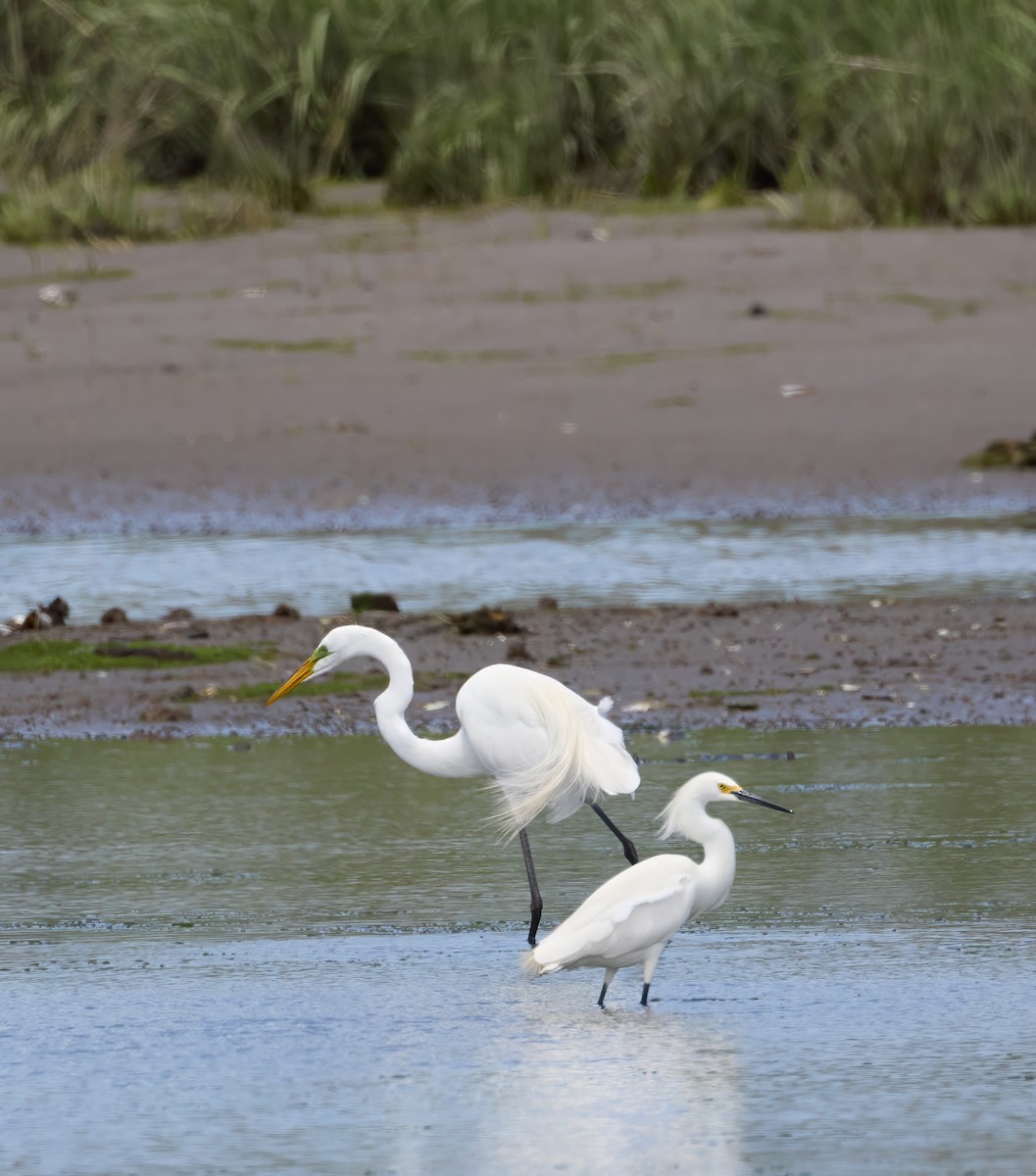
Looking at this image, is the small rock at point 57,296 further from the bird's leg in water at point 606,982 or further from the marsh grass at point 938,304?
the bird's leg in water at point 606,982

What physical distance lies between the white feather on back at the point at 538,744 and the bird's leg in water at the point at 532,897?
0.06 metres

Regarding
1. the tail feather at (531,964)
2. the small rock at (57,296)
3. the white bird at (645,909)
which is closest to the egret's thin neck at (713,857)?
the white bird at (645,909)

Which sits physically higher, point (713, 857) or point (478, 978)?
point (713, 857)

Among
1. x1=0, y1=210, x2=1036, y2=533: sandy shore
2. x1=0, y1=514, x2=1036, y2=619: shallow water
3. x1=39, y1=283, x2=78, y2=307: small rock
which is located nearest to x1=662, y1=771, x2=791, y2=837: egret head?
x1=0, y1=514, x2=1036, y2=619: shallow water

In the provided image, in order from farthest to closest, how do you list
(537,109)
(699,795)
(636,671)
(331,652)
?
1. (537,109)
2. (636,671)
3. (331,652)
4. (699,795)

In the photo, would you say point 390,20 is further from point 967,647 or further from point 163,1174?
point 163,1174

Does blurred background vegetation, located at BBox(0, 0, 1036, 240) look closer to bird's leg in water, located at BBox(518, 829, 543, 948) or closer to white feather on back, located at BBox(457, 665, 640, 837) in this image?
white feather on back, located at BBox(457, 665, 640, 837)

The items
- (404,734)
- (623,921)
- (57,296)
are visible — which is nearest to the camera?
(623,921)

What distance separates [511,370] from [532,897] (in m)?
8.09

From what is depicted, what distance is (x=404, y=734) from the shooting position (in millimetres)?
6012

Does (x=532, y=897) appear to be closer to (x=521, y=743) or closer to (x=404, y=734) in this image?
(x=521, y=743)

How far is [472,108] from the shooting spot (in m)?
16.5

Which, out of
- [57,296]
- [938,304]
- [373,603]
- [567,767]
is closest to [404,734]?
[567,767]

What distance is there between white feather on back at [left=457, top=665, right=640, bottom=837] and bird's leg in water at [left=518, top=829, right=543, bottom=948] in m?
0.06
